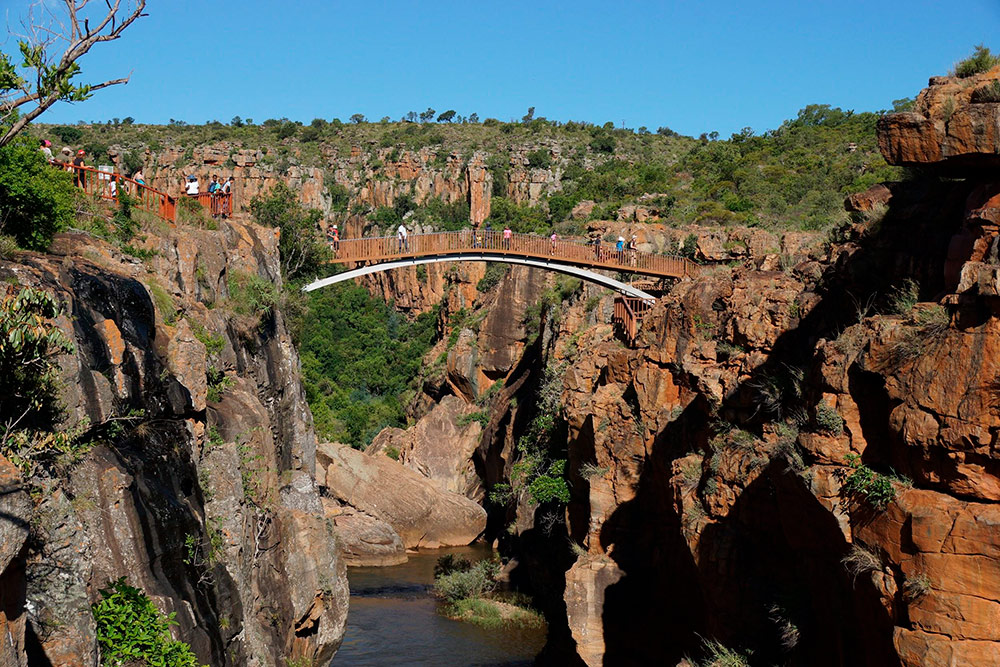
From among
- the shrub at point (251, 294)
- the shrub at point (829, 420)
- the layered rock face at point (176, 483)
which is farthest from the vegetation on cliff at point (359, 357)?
the shrub at point (829, 420)

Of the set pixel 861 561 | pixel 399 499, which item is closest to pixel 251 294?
pixel 861 561

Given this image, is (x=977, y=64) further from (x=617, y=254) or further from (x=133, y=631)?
(x=617, y=254)

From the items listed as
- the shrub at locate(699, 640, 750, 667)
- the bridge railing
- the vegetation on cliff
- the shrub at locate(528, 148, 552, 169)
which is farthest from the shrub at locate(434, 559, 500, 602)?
the shrub at locate(528, 148, 552, 169)

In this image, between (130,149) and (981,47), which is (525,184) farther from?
(981,47)

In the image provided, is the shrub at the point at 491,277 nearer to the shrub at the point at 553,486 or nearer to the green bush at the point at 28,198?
the shrub at the point at 553,486

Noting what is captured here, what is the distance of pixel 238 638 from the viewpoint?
15188 mm

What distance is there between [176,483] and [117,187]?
23.4ft

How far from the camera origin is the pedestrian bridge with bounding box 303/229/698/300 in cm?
3316

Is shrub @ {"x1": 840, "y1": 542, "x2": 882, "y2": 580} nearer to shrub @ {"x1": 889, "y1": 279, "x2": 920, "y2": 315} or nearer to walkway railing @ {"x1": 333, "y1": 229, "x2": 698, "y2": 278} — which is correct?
shrub @ {"x1": 889, "y1": 279, "x2": 920, "y2": 315}

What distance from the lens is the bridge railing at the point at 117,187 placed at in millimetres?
19266

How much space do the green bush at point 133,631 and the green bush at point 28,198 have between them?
225 inches

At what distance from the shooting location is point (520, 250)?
35.4 metres

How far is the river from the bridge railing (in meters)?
11.6

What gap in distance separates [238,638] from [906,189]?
10744 mm
